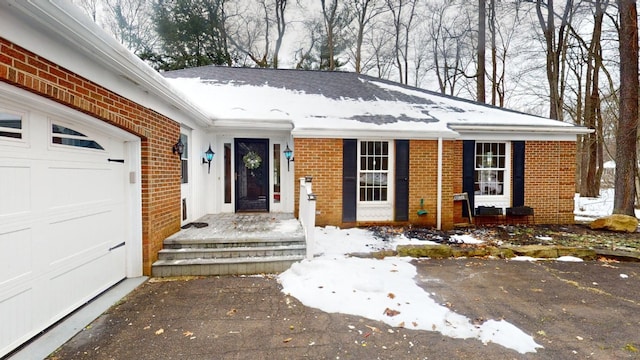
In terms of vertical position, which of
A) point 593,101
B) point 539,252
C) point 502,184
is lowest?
point 539,252

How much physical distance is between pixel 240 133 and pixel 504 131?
7022 mm

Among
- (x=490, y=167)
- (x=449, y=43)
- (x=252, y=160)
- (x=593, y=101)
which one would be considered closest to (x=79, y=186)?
(x=252, y=160)

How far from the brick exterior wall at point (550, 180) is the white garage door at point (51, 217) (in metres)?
9.36

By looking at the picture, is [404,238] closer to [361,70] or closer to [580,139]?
[361,70]

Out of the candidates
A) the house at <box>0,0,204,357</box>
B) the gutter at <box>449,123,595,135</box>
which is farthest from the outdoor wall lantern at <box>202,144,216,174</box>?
the gutter at <box>449,123,595,135</box>

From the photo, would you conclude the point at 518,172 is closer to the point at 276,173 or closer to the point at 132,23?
the point at 276,173

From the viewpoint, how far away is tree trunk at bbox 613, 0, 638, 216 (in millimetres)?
7664

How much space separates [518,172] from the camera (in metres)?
7.50

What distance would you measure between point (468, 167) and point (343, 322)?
6.06 m

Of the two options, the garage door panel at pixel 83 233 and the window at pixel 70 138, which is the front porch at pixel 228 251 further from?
the window at pixel 70 138

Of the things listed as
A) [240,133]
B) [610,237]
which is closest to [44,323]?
[240,133]

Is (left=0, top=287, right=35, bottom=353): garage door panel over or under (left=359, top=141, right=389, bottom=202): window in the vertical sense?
under

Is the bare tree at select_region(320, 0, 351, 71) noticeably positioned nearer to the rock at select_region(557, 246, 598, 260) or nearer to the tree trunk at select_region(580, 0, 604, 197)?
the tree trunk at select_region(580, 0, 604, 197)

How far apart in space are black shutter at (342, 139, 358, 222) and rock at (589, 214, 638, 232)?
20.4 ft
